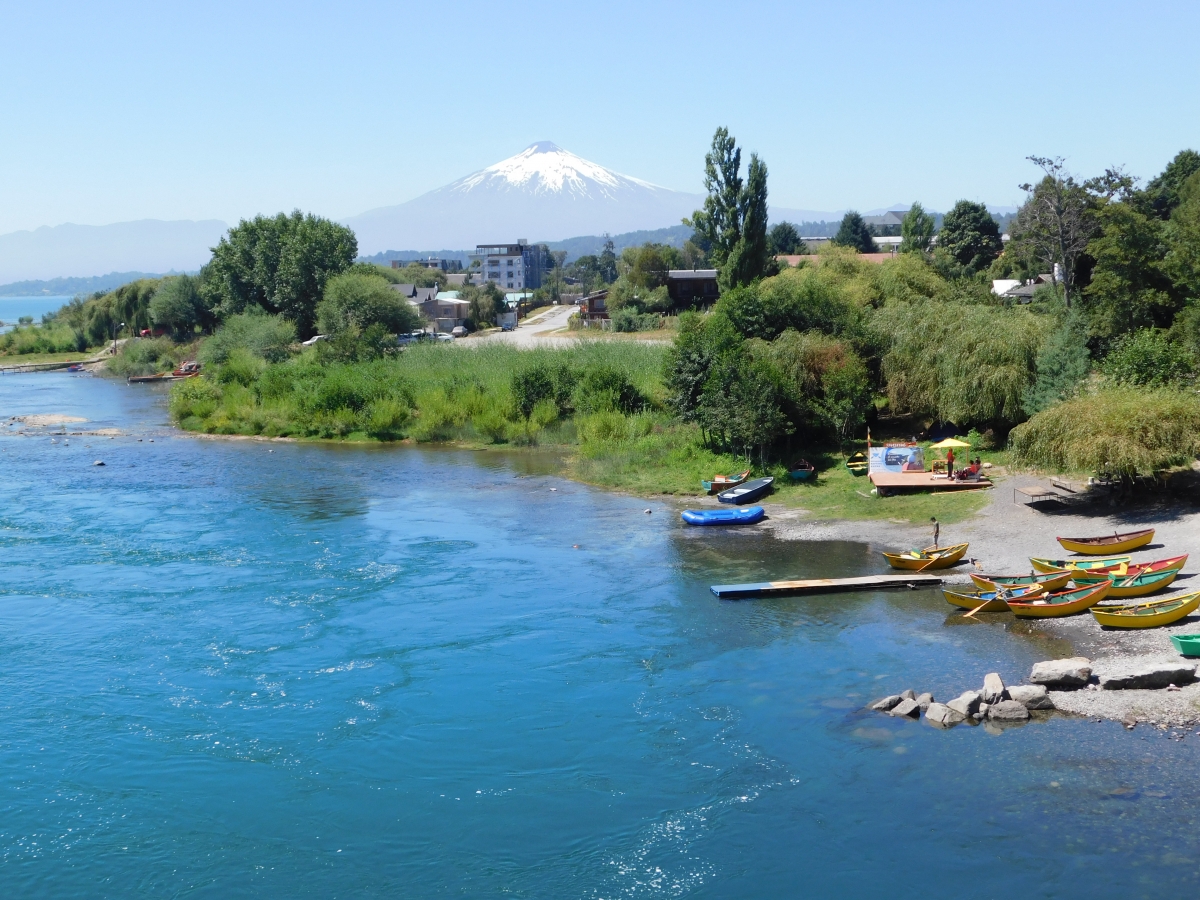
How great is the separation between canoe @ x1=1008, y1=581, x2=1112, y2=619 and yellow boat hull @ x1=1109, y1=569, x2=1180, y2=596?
21cm

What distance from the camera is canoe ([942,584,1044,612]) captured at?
80.4 feet

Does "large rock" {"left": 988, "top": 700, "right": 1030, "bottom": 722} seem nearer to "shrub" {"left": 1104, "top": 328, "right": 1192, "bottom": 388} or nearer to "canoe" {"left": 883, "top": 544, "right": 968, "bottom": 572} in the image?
"canoe" {"left": 883, "top": 544, "right": 968, "bottom": 572}

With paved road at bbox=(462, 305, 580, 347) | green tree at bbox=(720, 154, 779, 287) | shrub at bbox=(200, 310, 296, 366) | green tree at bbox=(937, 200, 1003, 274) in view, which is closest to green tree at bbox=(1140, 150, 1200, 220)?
green tree at bbox=(937, 200, 1003, 274)

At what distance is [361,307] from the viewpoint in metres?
71.9

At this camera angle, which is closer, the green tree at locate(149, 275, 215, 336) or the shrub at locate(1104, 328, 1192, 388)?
the shrub at locate(1104, 328, 1192, 388)

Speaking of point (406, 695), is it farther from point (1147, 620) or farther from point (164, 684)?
point (1147, 620)

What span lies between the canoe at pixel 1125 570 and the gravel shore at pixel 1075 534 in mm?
425

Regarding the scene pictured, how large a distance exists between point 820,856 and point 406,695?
30.3 feet

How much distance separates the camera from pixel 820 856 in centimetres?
1565

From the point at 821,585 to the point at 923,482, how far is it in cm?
956

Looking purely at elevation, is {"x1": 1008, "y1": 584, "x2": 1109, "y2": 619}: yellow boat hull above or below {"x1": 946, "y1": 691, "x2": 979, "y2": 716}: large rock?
above

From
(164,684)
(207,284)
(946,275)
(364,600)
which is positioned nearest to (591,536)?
(364,600)

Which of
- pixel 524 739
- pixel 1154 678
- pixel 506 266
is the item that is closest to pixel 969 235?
pixel 1154 678

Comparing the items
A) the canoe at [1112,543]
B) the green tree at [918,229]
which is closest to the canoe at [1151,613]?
the canoe at [1112,543]
